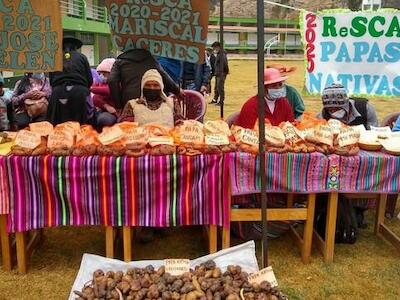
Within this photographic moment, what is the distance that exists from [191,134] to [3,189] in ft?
4.15

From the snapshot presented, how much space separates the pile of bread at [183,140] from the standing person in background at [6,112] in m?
1.36

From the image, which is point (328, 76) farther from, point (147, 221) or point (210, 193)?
point (147, 221)

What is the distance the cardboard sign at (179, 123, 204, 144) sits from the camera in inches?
119

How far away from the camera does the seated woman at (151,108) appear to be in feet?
12.2

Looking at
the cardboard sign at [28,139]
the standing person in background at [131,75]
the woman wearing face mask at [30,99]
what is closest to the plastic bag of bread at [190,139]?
the cardboard sign at [28,139]

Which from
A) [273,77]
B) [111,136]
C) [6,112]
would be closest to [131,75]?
[6,112]

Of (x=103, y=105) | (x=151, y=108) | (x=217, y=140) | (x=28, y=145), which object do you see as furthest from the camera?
(x=103, y=105)

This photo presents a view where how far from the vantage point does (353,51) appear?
4266mm

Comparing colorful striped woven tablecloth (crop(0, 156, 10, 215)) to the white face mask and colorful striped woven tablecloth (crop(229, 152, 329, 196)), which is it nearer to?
colorful striped woven tablecloth (crop(229, 152, 329, 196))

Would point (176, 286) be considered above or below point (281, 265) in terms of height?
above

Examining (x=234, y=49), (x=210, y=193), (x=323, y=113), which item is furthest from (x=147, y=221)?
(x=234, y=49)

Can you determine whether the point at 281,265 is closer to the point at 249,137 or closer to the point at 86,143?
the point at 249,137

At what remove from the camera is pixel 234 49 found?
44.9m

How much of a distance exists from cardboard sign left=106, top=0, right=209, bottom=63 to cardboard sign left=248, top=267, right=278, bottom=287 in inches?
85.2
